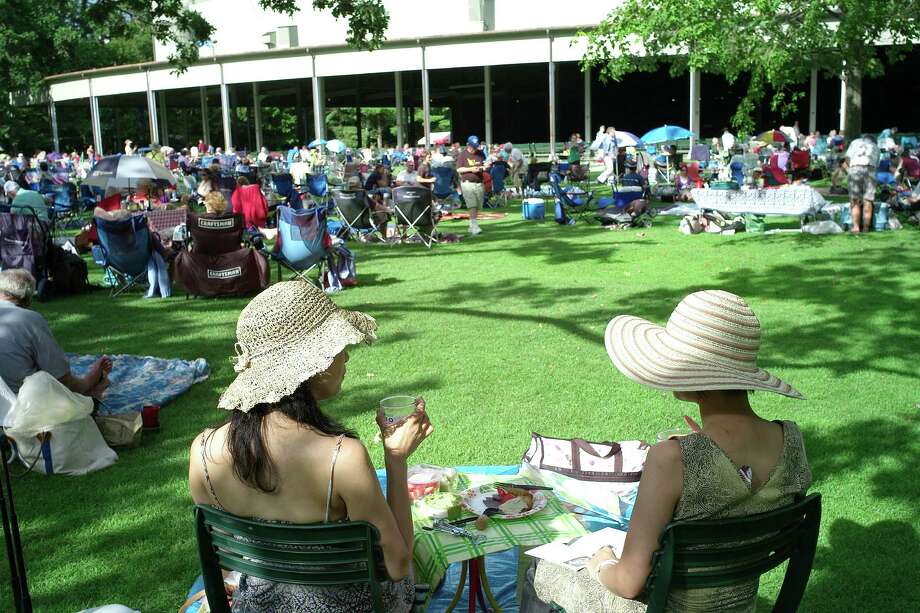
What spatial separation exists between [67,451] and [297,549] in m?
3.02

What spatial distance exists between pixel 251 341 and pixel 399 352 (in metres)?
4.51

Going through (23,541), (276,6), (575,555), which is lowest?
(23,541)

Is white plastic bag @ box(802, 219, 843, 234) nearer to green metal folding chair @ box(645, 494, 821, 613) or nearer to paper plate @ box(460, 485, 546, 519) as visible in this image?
paper plate @ box(460, 485, 546, 519)

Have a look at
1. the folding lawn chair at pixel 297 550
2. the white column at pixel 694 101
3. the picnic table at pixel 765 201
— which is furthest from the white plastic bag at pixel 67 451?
the white column at pixel 694 101

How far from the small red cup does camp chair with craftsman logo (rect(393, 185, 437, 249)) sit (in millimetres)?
7483

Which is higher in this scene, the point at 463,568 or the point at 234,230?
the point at 234,230

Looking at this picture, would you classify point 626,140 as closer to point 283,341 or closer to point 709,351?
point 709,351

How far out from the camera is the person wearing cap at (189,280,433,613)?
6.88 feet

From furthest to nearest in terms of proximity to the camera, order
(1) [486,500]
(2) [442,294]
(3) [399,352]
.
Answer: (2) [442,294], (3) [399,352], (1) [486,500]

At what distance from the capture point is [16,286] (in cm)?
472

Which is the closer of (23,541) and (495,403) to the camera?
(23,541)

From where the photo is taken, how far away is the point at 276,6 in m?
12.9

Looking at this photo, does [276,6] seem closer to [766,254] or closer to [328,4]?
[328,4]

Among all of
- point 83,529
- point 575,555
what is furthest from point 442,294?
point 575,555
